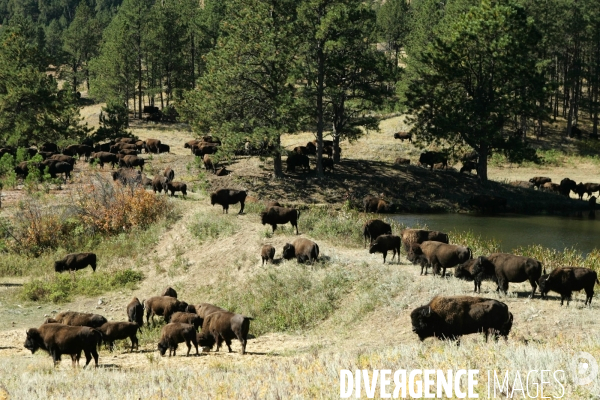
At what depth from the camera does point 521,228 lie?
3600 centimetres

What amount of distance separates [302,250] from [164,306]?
562 centimetres

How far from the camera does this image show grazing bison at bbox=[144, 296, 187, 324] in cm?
2084

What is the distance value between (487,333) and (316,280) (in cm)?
833

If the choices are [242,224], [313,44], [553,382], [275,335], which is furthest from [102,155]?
[553,382]

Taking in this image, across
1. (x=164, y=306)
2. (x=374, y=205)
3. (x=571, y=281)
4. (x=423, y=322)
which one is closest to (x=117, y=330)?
(x=164, y=306)

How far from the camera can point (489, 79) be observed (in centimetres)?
4609

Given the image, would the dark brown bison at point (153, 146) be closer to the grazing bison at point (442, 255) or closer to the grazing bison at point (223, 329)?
the grazing bison at point (442, 255)

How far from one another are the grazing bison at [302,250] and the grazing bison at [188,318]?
558 cm

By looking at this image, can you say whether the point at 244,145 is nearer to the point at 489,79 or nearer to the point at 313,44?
the point at 313,44

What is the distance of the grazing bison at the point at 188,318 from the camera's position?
19.1m

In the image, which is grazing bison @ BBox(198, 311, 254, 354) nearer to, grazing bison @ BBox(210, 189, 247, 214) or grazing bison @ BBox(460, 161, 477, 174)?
grazing bison @ BBox(210, 189, 247, 214)

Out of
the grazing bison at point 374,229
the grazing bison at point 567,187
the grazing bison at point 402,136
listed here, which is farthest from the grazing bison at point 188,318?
the grazing bison at point 402,136

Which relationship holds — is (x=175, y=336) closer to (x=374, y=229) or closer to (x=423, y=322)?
(x=423, y=322)

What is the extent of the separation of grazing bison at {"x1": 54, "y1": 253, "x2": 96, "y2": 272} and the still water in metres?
15.7
